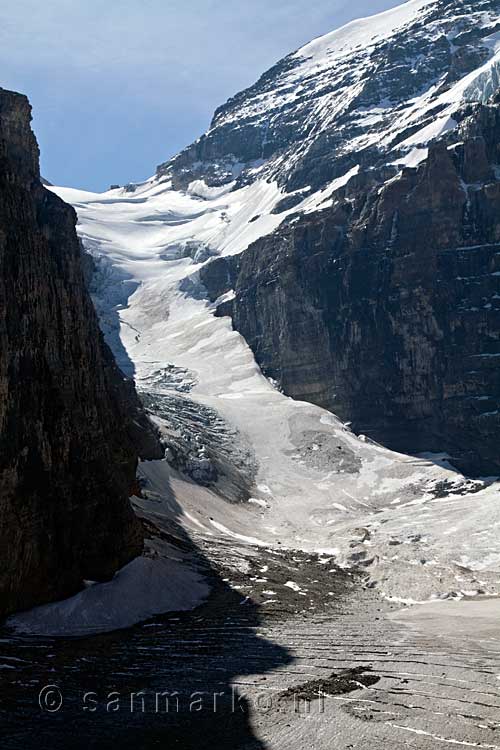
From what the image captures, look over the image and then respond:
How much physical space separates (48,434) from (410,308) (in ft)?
348

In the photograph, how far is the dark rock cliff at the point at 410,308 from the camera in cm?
13600

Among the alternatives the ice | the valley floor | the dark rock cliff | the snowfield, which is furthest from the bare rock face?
the dark rock cliff

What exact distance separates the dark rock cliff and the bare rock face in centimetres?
8907

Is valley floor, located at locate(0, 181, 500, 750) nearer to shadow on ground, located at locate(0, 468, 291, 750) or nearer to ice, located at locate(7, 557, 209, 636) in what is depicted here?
shadow on ground, located at locate(0, 468, 291, 750)

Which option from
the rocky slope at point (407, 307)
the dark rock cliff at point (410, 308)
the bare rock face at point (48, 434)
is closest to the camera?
the bare rock face at point (48, 434)

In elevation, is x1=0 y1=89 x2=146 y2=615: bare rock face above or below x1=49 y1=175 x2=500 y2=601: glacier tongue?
above

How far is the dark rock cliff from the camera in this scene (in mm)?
136000

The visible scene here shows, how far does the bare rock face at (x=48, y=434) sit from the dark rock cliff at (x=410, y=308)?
89066mm

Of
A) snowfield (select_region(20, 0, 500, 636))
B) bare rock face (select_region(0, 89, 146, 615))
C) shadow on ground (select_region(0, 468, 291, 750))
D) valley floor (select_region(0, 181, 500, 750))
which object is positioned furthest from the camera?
snowfield (select_region(20, 0, 500, 636))

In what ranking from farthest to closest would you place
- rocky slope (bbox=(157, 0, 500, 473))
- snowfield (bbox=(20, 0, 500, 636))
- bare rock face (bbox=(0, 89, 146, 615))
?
1. rocky slope (bbox=(157, 0, 500, 473))
2. snowfield (bbox=(20, 0, 500, 636))
3. bare rock face (bbox=(0, 89, 146, 615))

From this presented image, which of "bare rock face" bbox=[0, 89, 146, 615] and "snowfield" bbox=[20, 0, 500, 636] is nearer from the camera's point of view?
"bare rock face" bbox=[0, 89, 146, 615]

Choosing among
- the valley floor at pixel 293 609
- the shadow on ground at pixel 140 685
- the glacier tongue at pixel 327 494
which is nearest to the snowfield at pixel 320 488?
the glacier tongue at pixel 327 494

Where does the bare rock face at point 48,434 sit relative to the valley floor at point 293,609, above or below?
above

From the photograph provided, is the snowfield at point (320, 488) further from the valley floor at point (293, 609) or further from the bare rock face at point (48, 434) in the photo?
the bare rock face at point (48, 434)
